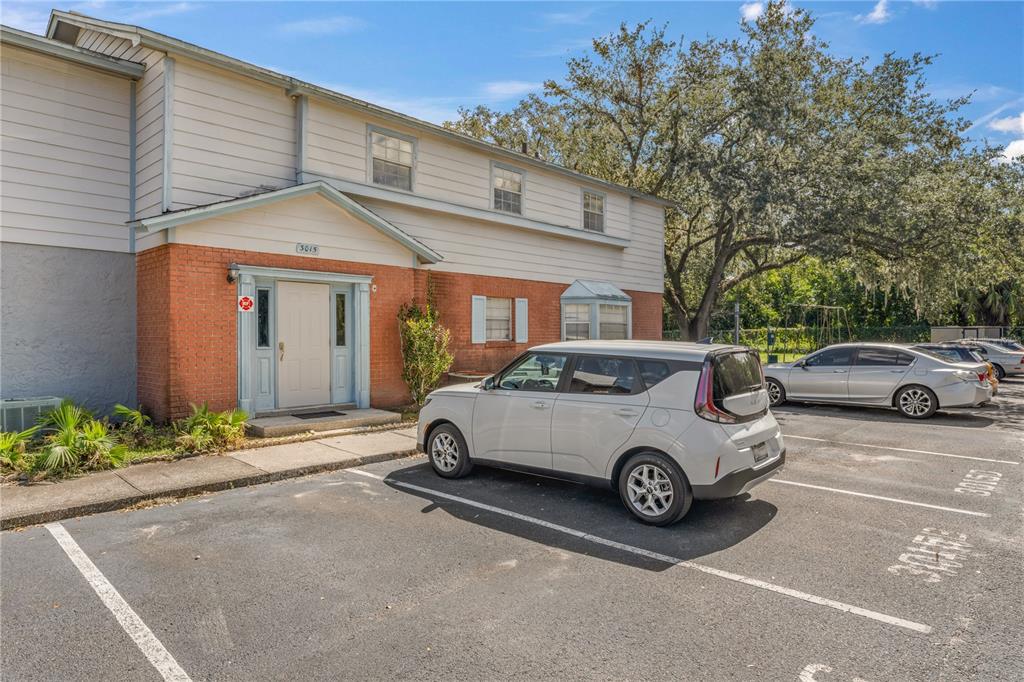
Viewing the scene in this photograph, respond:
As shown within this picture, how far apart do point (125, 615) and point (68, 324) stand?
7834 millimetres

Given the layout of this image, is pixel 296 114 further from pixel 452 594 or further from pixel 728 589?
pixel 728 589

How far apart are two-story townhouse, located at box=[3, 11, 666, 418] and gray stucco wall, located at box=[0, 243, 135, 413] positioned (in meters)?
0.20

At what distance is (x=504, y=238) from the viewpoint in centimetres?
1488

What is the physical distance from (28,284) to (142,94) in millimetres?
3620

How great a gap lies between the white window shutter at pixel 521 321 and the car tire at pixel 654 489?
950cm

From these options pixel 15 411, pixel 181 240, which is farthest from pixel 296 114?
pixel 15 411

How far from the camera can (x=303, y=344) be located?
10.6 meters

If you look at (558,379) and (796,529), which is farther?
(558,379)

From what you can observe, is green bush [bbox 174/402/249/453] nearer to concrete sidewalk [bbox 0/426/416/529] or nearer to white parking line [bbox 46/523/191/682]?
concrete sidewalk [bbox 0/426/416/529]

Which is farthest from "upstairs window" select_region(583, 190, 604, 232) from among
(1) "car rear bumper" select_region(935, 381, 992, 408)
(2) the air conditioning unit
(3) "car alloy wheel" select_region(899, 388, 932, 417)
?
(2) the air conditioning unit

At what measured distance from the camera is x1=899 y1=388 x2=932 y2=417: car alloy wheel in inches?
480

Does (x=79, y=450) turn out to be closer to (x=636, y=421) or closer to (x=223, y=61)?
(x=223, y=61)

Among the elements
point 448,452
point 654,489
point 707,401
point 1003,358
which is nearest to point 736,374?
point 707,401

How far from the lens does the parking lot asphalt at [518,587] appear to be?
332 cm
